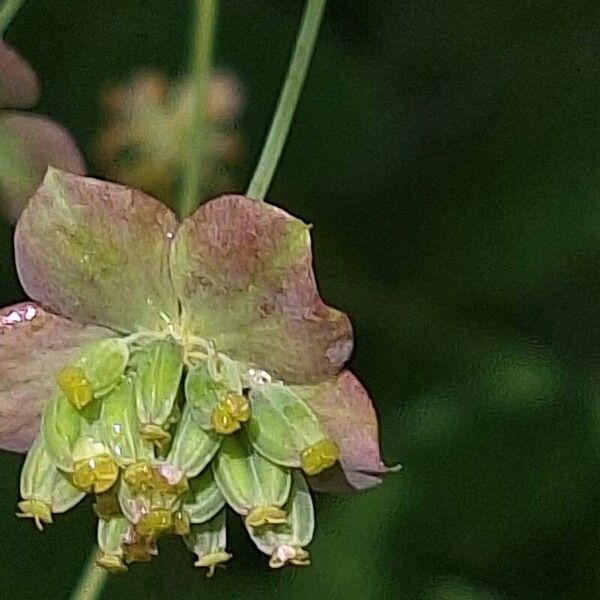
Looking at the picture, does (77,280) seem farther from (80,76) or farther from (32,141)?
(80,76)

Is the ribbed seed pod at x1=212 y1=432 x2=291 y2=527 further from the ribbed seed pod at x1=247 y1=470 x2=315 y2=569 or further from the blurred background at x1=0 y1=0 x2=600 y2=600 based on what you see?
the blurred background at x1=0 y1=0 x2=600 y2=600

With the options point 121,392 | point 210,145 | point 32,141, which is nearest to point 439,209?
point 210,145

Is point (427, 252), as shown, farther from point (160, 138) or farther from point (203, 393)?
point (203, 393)

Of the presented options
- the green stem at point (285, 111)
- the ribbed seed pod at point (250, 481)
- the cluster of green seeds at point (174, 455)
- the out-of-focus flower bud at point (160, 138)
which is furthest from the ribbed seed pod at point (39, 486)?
the out-of-focus flower bud at point (160, 138)

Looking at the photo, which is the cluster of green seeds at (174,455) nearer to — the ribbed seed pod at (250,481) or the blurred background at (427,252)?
the ribbed seed pod at (250,481)

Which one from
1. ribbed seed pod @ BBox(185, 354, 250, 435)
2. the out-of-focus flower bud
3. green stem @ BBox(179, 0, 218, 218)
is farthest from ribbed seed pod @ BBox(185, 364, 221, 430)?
the out-of-focus flower bud

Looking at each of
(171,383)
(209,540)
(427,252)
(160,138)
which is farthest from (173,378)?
(427,252)
